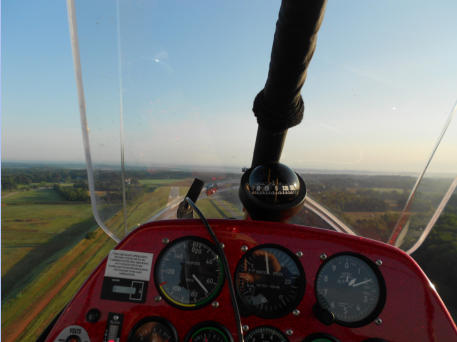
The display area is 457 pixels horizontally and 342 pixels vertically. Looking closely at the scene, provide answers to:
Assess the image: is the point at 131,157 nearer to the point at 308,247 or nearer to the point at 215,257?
the point at 215,257

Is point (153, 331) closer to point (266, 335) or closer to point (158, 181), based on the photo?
point (266, 335)

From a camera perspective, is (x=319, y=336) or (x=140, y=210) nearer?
(x=319, y=336)

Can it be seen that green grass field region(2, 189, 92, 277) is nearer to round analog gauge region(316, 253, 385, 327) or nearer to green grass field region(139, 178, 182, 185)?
green grass field region(139, 178, 182, 185)

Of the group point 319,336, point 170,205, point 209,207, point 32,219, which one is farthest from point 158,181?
point 32,219

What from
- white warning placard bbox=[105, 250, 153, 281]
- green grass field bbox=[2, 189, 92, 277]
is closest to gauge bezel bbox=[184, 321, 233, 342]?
white warning placard bbox=[105, 250, 153, 281]

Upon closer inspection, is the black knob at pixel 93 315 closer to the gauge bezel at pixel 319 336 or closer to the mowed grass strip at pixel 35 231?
the gauge bezel at pixel 319 336

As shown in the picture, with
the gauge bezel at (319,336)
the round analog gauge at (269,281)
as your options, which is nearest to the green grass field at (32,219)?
the round analog gauge at (269,281)
